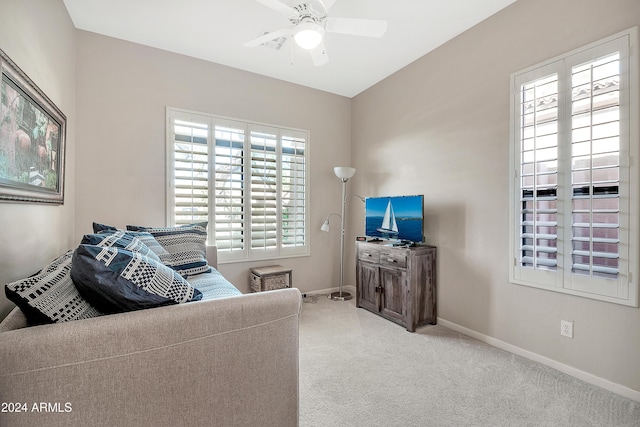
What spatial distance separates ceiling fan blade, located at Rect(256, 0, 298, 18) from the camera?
70.0 inches

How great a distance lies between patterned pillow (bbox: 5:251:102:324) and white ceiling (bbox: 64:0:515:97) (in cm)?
210

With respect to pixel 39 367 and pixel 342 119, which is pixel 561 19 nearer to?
pixel 342 119

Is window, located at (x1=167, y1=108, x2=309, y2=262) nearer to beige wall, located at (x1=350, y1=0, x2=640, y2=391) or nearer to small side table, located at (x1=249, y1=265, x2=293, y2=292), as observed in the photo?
small side table, located at (x1=249, y1=265, x2=293, y2=292)

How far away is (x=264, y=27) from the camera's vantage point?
2.62m

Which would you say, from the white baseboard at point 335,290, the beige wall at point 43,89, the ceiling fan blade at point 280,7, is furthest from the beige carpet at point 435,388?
the ceiling fan blade at point 280,7

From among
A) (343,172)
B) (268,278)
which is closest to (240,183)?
(268,278)

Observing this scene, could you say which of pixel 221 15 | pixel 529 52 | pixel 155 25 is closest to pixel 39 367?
pixel 221 15

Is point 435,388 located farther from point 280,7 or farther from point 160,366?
point 280,7

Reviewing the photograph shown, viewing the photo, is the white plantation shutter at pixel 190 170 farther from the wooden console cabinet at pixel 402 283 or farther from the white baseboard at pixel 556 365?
the white baseboard at pixel 556 365

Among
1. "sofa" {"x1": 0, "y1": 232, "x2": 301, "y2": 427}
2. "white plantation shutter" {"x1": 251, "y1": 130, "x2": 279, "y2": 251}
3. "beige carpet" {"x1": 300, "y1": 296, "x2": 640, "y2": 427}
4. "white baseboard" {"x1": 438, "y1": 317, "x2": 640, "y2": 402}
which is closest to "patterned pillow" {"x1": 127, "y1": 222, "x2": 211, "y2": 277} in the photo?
"white plantation shutter" {"x1": 251, "y1": 130, "x2": 279, "y2": 251}

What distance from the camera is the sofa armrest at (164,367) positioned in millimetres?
845

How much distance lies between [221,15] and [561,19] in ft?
8.71

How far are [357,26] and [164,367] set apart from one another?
2211 mm

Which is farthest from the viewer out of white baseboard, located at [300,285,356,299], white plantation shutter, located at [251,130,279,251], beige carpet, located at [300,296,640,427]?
white baseboard, located at [300,285,356,299]
